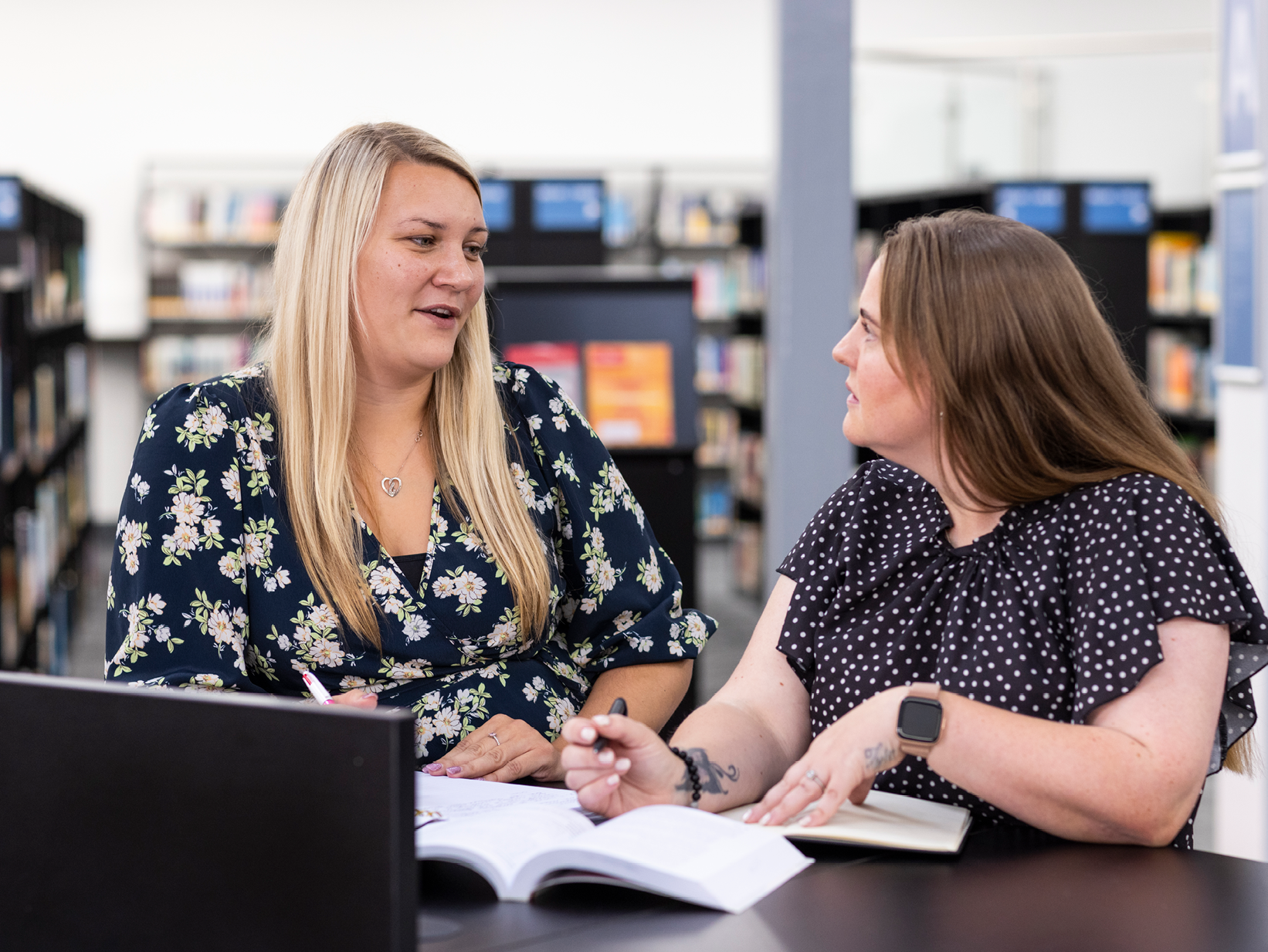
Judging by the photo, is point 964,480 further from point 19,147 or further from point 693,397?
point 19,147

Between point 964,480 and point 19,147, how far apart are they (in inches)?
337

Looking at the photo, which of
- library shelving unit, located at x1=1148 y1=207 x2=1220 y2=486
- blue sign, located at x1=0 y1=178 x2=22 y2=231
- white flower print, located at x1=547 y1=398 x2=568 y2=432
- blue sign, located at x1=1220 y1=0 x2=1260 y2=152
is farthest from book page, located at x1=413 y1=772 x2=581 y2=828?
library shelving unit, located at x1=1148 y1=207 x2=1220 y2=486

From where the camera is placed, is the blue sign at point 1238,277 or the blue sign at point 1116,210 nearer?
the blue sign at point 1238,277

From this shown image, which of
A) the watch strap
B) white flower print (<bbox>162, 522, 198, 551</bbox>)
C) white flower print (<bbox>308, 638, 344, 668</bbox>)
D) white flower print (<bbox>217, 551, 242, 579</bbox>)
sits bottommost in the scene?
white flower print (<bbox>308, 638, 344, 668</bbox>)

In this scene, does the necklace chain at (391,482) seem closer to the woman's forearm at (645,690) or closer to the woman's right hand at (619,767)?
the woman's forearm at (645,690)

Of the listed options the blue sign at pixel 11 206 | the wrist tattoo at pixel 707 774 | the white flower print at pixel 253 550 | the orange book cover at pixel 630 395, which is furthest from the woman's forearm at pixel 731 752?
the blue sign at pixel 11 206

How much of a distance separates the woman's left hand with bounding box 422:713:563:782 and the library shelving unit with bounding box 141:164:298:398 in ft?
22.5

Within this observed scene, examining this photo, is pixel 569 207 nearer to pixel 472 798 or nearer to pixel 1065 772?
pixel 472 798

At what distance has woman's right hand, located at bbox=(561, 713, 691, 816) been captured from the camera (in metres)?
1.12

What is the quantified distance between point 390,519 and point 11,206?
3.73 m

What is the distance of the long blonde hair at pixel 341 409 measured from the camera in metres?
1.58

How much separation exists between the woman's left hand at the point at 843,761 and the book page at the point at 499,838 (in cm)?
18

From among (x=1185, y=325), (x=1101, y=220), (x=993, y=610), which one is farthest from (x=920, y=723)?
(x=1185, y=325)

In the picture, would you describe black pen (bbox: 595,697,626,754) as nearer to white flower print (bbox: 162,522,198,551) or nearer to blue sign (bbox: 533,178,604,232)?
white flower print (bbox: 162,522,198,551)
